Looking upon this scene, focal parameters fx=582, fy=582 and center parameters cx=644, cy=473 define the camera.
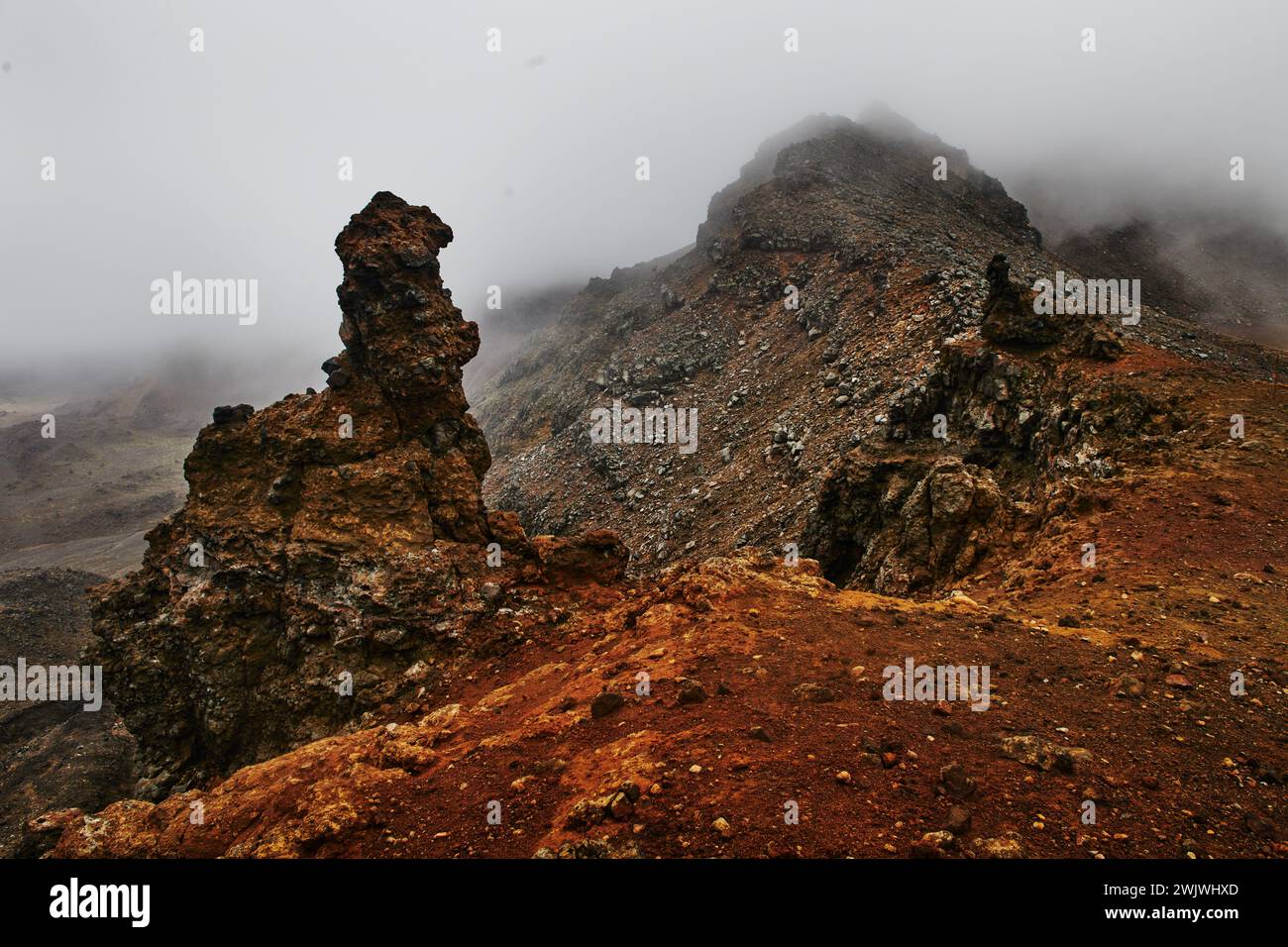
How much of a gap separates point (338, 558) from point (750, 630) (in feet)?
25.7

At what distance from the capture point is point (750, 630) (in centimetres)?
774

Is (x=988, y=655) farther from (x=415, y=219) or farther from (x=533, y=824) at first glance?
(x=415, y=219)

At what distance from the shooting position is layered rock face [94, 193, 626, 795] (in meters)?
10.3

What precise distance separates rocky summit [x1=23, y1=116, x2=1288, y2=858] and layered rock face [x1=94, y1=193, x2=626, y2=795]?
0.06m

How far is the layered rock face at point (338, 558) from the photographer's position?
33.7 ft

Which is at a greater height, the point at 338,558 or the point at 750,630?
the point at 338,558

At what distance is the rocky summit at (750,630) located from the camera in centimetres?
462

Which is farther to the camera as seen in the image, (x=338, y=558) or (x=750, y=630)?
(x=338, y=558)

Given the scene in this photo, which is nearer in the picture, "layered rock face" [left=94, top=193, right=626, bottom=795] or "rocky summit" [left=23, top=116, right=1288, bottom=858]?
"rocky summit" [left=23, top=116, right=1288, bottom=858]

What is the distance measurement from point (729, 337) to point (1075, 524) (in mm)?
29595

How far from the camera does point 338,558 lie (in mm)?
10898

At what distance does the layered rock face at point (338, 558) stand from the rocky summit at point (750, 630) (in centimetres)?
6

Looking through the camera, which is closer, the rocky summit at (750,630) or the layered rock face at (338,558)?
the rocky summit at (750,630)
